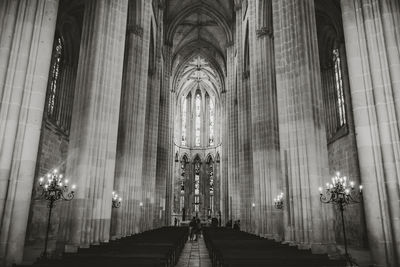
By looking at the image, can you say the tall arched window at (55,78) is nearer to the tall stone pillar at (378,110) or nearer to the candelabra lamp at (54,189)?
the candelabra lamp at (54,189)

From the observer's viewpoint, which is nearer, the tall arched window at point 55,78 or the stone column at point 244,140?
the tall arched window at point 55,78

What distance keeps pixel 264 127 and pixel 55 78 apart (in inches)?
589

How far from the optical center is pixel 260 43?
1967cm

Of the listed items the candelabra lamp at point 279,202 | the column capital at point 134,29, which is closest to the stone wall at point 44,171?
the column capital at point 134,29

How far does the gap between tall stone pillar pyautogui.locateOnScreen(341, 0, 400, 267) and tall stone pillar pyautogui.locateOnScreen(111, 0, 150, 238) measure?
12.2 meters

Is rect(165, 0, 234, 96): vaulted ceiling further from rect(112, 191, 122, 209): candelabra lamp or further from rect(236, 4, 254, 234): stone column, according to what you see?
rect(112, 191, 122, 209): candelabra lamp

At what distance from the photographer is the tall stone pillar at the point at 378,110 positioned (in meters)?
7.44

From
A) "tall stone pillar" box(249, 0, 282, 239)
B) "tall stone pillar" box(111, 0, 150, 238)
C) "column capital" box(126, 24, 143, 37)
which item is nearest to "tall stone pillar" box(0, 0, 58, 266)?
"tall stone pillar" box(111, 0, 150, 238)

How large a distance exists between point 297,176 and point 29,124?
9199 millimetres

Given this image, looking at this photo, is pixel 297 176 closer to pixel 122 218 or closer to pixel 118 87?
pixel 118 87

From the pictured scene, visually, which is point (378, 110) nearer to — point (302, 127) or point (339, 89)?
point (302, 127)

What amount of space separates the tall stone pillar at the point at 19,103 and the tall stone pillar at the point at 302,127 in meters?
8.97

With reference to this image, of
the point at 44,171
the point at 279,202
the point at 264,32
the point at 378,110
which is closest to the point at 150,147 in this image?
the point at 44,171

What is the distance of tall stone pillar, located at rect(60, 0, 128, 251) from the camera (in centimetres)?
1159
